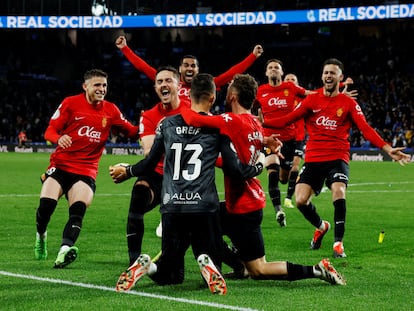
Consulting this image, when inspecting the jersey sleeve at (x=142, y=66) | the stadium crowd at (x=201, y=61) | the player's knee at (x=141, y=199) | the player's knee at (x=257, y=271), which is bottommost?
the player's knee at (x=257, y=271)

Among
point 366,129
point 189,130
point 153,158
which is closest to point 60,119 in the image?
point 153,158

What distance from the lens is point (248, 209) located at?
742cm

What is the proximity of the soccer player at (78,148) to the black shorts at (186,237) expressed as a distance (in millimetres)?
1952

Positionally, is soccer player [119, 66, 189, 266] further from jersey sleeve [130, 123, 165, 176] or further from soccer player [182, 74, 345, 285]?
soccer player [182, 74, 345, 285]

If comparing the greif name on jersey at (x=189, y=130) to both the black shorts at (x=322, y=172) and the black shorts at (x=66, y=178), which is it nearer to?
the black shorts at (x=66, y=178)

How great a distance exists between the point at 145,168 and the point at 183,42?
4519 cm

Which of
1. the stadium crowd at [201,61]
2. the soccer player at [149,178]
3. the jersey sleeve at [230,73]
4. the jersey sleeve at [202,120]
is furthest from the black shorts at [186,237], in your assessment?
the stadium crowd at [201,61]

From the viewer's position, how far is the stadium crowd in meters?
40.8

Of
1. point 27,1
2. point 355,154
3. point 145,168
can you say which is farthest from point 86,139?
point 27,1

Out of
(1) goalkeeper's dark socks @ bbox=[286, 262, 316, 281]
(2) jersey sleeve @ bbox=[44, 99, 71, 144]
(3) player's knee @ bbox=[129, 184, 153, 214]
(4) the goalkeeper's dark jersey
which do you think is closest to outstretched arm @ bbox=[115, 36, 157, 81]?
(2) jersey sleeve @ bbox=[44, 99, 71, 144]

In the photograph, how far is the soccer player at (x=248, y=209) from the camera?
734 cm

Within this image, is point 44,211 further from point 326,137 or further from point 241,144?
point 326,137

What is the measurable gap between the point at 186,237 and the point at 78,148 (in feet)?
8.18

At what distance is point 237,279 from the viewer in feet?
25.8
